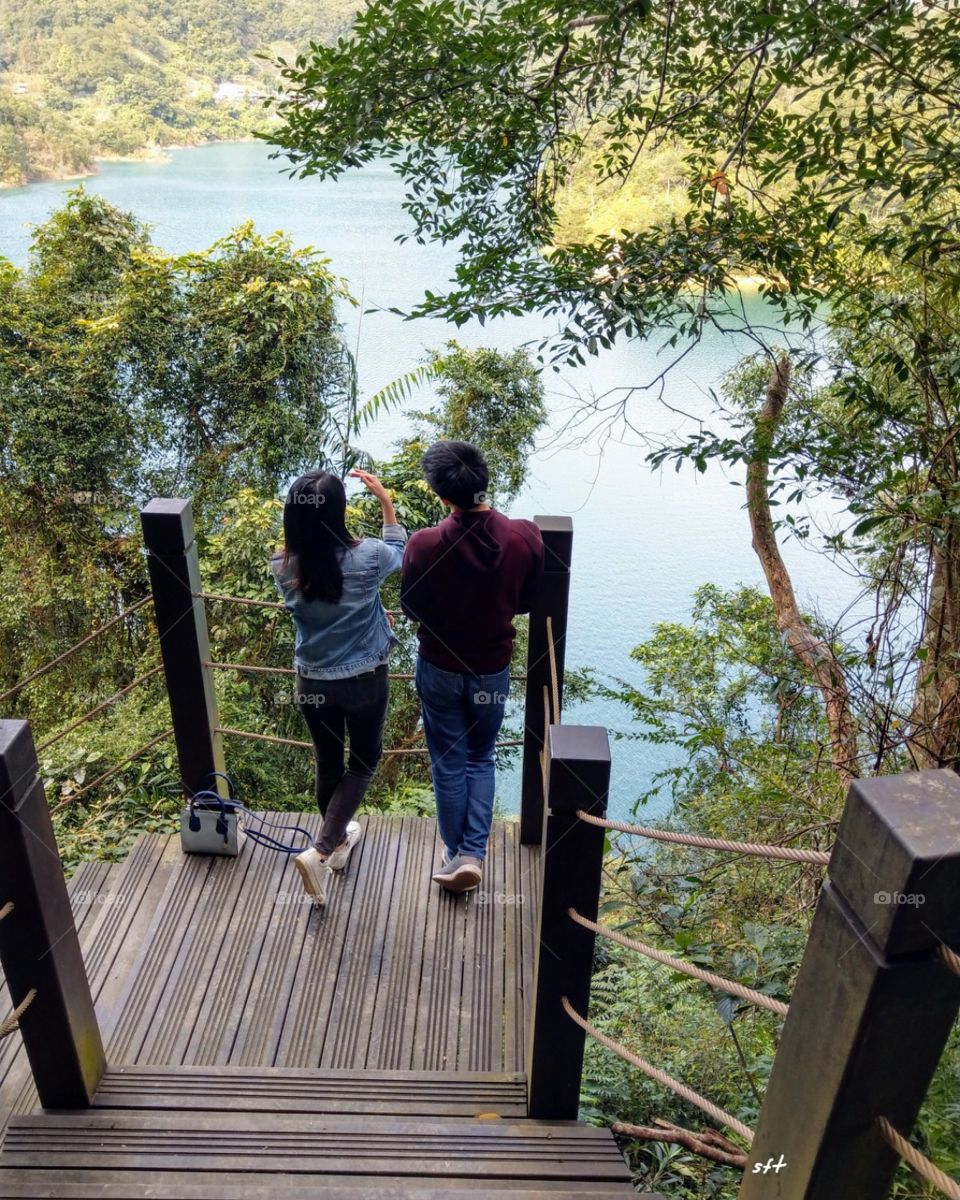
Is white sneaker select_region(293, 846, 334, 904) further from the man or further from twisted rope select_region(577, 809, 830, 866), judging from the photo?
twisted rope select_region(577, 809, 830, 866)

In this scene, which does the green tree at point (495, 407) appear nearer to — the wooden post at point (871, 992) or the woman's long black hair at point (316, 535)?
the woman's long black hair at point (316, 535)

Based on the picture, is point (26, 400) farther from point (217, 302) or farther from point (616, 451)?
point (616, 451)

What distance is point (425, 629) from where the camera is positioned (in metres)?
2.20

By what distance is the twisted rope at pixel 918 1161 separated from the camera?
2.35ft

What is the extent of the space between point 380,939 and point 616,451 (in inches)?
588

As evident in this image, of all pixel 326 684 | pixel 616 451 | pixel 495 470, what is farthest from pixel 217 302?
pixel 616 451

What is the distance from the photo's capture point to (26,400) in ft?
25.8

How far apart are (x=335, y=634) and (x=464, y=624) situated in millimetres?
300

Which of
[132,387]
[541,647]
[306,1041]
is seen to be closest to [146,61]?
[132,387]

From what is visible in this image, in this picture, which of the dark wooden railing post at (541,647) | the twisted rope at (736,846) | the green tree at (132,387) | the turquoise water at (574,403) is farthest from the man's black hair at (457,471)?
the green tree at (132,387)

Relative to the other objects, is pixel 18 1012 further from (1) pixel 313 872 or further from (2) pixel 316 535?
(2) pixel 316 535

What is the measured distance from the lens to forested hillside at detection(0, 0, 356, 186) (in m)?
16.7

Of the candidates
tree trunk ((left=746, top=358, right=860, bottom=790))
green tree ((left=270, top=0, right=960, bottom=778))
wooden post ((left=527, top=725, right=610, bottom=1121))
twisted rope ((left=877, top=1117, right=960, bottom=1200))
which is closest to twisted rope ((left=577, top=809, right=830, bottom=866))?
wooden post ((left=527, top=725, right=610, bottom=1121))

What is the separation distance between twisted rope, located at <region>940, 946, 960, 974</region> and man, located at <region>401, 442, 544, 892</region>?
4.73 feet
